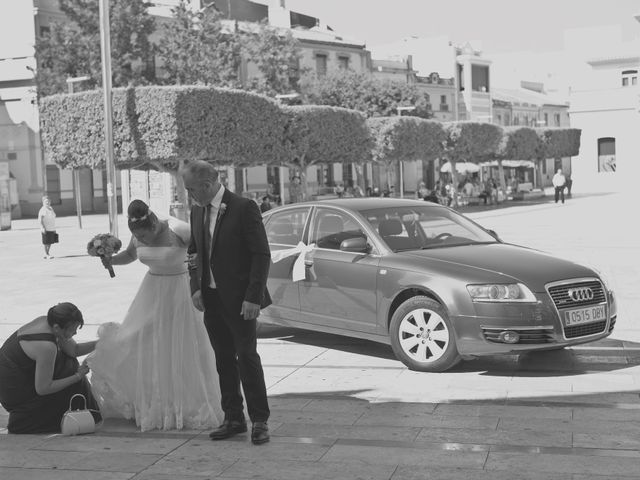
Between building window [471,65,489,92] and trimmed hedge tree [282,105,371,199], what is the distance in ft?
133

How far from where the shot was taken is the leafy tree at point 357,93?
58594 mm

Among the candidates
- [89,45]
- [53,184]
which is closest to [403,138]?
[89,45]

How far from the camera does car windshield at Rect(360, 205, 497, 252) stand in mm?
8812

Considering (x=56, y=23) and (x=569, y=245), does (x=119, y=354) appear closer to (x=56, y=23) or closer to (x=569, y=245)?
(x=569, y=245)

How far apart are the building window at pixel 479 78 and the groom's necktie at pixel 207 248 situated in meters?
80.0

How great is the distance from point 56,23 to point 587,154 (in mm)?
36737

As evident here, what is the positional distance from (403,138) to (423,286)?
133 feet

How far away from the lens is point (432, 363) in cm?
809

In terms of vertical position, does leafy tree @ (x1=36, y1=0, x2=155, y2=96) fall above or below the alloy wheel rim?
above

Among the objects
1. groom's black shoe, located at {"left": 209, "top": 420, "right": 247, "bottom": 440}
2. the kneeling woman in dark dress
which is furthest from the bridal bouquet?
groom's black shoe, located at {"left": 209, "top": 420, "right": 247, "bottom": 440}

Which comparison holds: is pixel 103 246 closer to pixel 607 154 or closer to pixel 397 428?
pixel 397 428

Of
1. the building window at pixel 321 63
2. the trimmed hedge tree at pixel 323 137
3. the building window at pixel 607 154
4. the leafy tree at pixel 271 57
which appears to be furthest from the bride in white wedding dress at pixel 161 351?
the building window at pixel 321 63

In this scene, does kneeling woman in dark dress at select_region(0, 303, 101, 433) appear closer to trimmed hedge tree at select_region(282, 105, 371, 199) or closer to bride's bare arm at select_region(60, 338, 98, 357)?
bride's bare arm at select_region(60, 338, 98, 357)

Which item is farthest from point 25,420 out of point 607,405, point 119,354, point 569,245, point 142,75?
point 142,75
